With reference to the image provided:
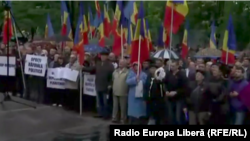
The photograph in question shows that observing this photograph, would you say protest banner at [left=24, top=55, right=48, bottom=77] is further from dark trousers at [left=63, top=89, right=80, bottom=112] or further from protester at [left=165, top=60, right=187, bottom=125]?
protester at [left=165, top=60, right=187, bottom=125]

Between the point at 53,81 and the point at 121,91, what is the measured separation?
2.93 m

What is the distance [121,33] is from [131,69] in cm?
171

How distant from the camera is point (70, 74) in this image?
15.5 m

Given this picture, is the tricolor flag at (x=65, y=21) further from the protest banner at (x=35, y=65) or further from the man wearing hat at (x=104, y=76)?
the man wearing hat at (x=104, y=76)

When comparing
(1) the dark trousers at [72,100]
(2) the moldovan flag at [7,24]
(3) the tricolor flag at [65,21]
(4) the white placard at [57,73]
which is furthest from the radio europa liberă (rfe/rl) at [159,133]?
(3) the tricolor flag at [65,21]

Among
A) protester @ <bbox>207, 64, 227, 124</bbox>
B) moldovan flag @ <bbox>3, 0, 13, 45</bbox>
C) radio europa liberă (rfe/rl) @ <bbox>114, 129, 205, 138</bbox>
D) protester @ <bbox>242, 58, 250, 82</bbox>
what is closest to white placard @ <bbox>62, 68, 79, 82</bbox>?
moldovan flag @ <bbox>3, 0, 13, 45</bbox>

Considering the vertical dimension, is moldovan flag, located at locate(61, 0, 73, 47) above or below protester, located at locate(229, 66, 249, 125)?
above

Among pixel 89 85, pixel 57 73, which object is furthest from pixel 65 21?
pixel 89 85

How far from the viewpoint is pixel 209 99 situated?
11445 millimetres

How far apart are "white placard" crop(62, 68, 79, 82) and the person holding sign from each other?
94 millimetres

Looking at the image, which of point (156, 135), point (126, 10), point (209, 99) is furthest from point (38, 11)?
point (156, 135)

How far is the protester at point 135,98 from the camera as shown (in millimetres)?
13125

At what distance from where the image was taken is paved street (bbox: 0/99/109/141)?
12.8m

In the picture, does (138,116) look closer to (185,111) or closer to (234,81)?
(185,111)
